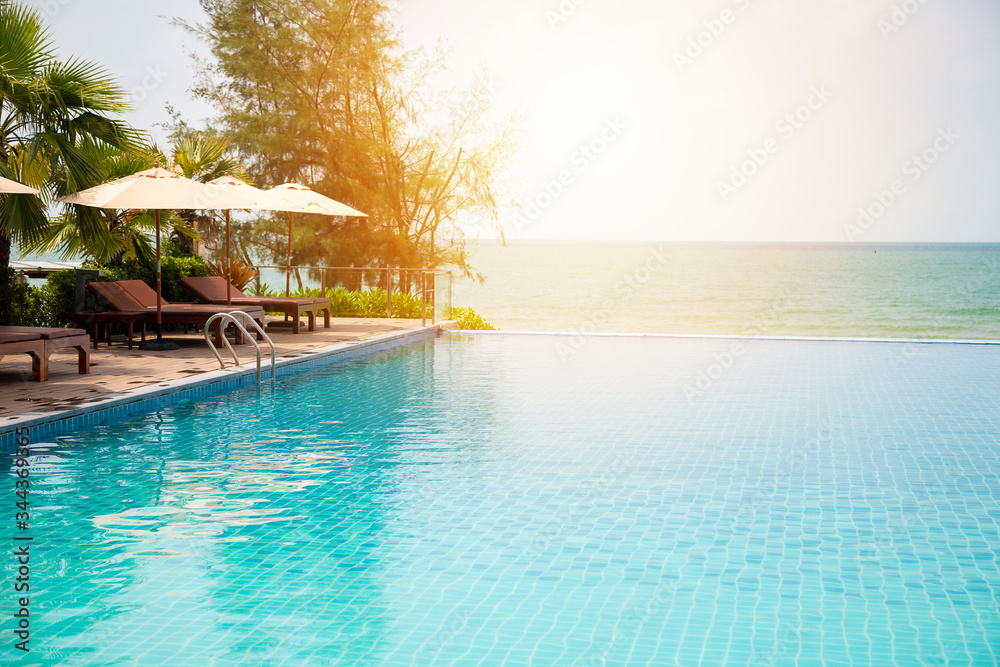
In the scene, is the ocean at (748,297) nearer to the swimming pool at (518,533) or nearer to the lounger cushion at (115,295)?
the lounger cushion at (115,295)

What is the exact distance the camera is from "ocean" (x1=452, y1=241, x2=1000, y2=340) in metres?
36.2

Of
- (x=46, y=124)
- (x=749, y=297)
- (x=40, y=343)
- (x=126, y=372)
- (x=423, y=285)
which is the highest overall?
(x=46, y=124)

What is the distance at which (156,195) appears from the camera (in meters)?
10.4

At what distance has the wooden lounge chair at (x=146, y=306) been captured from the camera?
1134 cm

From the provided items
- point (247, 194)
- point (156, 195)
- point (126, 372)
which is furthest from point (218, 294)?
point (126, 372)

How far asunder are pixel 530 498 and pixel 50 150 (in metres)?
6.80

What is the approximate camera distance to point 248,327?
13047 millimetres

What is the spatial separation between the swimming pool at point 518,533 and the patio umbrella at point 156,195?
108 inches

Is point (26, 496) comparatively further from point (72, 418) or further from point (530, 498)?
point (530, 498)

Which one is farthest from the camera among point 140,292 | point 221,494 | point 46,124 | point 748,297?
point 748,297
